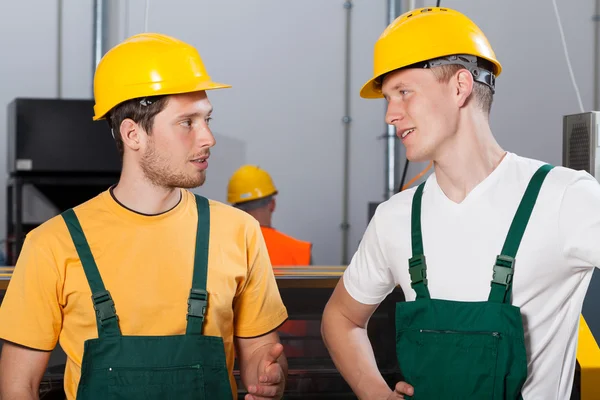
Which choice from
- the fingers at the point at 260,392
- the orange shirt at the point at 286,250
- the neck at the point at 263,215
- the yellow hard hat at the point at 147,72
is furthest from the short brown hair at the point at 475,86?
the neck at the point at 263,215

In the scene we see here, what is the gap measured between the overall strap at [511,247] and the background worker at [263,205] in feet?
6.91

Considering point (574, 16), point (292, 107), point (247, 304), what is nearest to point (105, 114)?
point (247, 304)

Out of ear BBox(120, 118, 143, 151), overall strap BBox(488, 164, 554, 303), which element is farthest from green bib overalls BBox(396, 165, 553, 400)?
ear BBox(120, 118, 143, 151)

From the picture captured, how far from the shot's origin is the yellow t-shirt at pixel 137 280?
162 centimetres

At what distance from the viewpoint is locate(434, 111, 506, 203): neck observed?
5.40 ft

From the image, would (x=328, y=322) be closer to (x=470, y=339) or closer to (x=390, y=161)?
(x=470, y=339)

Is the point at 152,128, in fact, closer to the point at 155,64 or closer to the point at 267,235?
the point at 155,64

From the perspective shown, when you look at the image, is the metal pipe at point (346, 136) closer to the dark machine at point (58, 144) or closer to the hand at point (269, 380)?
→ the dark machine at point (58, 144)

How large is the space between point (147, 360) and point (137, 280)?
0.16 metres

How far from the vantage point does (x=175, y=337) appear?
162 cm

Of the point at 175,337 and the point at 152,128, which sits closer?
the point at 175,337

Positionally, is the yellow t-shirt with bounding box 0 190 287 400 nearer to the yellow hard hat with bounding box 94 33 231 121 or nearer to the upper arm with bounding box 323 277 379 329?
the upper arm with bounding box 323 277 379 329

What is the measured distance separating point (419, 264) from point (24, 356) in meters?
0.81

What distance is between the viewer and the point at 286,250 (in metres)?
3.60
